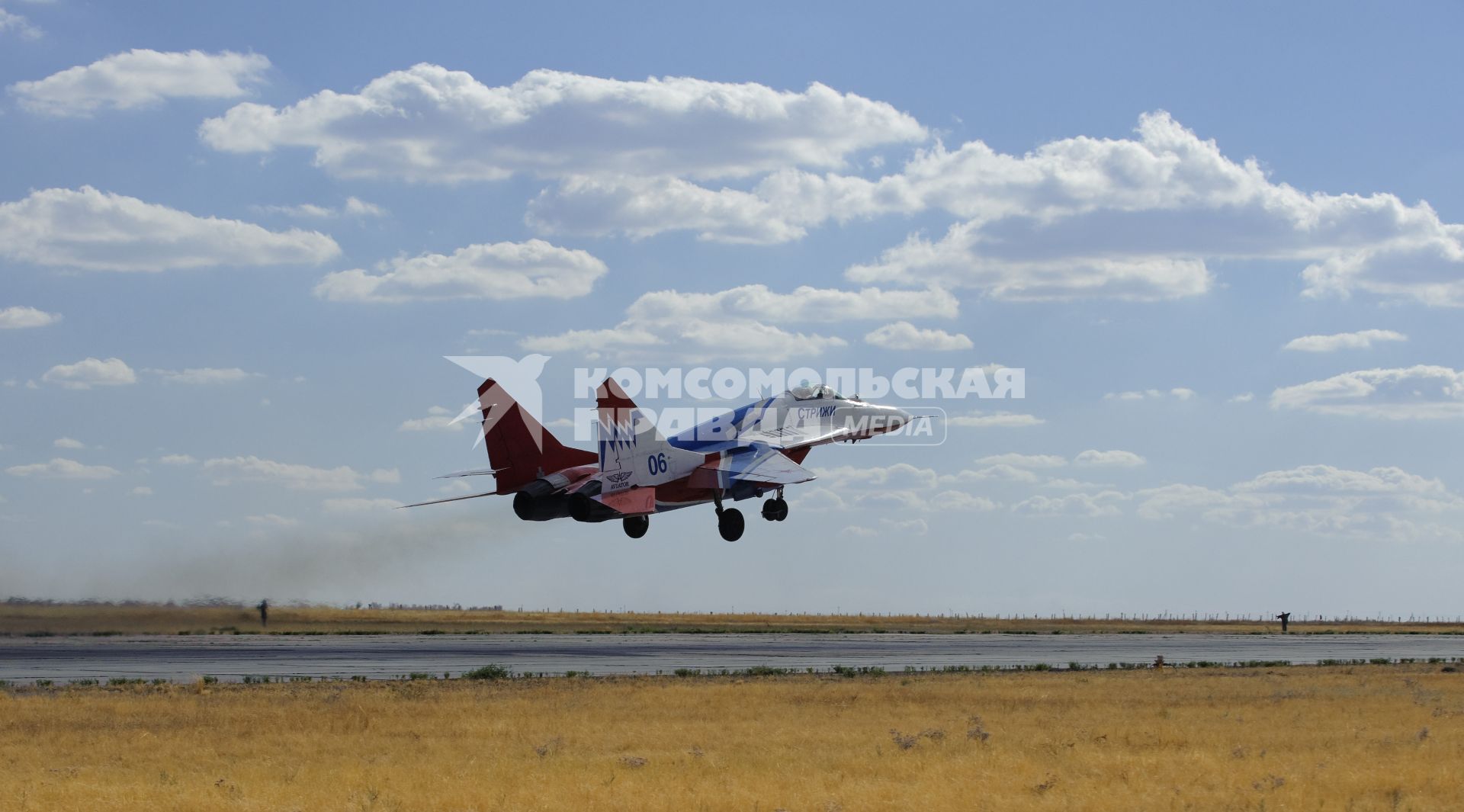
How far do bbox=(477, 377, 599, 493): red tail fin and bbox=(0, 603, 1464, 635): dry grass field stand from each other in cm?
1492

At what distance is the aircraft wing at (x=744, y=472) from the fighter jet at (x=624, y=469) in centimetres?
3

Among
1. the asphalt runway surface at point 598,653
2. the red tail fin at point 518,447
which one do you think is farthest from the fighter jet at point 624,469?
the asphalt runway surface at point 598,653

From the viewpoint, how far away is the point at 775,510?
167ft

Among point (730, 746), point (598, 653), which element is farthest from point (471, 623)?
point (730, 746)

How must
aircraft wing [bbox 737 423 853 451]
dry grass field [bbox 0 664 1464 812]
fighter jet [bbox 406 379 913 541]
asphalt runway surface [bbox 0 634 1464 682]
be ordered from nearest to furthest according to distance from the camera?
dry grass field [bbox 0 664 1464 812]
asphalt runway surface [bbox 0 634 1464 682]
fighter jet [bbox 406 379 913 541]
aircraft wing [bbox 737 423 853 451]

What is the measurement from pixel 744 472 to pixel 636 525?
197 inches

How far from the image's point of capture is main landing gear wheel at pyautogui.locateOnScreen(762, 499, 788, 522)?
50688mm

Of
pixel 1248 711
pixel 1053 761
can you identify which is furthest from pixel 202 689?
pixel 1248 711

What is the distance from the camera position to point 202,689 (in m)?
35.4

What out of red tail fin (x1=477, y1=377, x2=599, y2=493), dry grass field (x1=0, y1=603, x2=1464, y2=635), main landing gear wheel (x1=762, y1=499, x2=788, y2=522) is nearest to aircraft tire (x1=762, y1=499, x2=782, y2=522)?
main landing gear wheel (x1=762, y1=499, x2=788, y2=522)

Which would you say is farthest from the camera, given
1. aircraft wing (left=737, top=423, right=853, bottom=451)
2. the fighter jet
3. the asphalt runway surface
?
aircraft wing (left=737, top=423, right=853, bottom=451)

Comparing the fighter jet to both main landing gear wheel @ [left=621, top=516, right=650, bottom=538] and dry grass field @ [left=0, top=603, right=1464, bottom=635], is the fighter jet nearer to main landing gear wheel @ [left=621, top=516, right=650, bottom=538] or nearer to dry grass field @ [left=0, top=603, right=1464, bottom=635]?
main landing gear wheel @ [left=621, top=516, right=650, bottom=538]

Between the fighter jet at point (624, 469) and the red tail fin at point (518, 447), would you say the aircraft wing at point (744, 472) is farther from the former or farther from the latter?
the red tail fin at point (518, 447)

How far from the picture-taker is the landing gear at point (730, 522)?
51.8 metres
